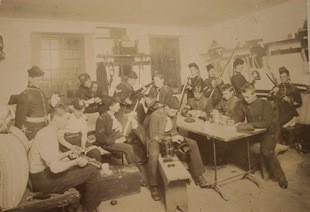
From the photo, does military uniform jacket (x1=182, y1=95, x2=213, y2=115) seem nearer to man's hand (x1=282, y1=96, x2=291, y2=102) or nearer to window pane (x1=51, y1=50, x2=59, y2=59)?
man's hand (x1=282, y1=96, x2=291, y2=102)

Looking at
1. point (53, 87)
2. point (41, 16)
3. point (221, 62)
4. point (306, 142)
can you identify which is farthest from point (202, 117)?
point (41, 16)

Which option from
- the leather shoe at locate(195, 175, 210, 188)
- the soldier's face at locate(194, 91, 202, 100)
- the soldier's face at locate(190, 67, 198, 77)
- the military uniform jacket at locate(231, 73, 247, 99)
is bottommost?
the leather shoe at locate(195, 175, 210, 188)

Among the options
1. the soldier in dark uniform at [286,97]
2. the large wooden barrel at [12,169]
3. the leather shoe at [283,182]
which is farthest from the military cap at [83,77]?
the leather shoe at [283,182]

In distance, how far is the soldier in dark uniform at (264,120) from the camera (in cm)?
296

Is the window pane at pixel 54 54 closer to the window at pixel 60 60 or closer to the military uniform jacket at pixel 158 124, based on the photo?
the window at pixel 60 60

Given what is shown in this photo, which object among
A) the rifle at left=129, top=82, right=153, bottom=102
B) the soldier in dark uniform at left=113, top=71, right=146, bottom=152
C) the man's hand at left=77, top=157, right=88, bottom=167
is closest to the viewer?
the man's hand at left=77, top=157, right=88, bottom=167

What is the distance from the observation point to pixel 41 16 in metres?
2.09

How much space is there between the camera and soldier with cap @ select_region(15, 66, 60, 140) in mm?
2018

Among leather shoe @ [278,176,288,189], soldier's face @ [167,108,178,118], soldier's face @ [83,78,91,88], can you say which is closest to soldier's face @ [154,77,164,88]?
soldier's face @ [167,108,178,118]

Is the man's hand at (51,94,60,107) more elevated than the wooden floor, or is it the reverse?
the man's hand at (51,94,60,107)

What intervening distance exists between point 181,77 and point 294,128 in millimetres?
1845

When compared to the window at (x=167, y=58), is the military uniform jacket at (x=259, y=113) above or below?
below

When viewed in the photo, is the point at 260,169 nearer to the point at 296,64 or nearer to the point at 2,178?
the point at 296,64

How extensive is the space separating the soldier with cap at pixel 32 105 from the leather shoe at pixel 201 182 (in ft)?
5.95
